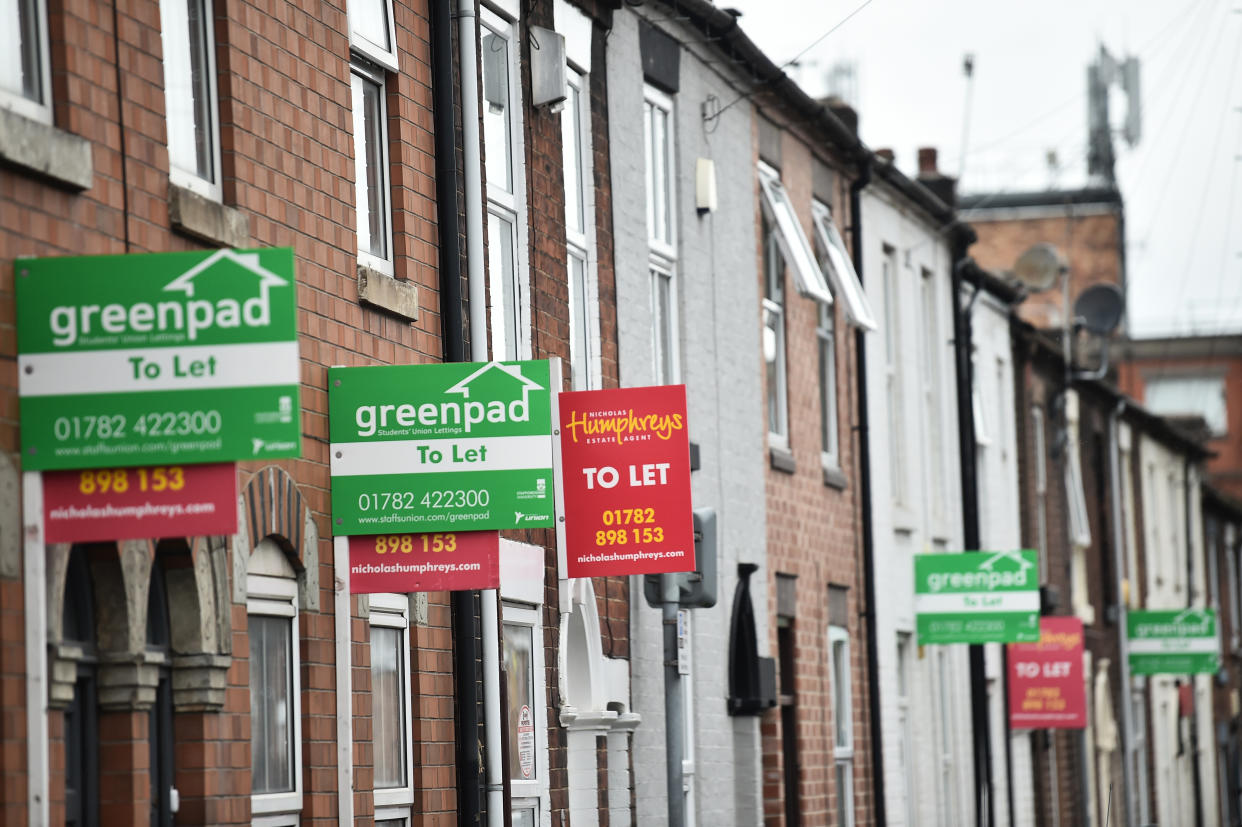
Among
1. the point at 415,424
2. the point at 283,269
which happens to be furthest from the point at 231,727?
the point at 283,269

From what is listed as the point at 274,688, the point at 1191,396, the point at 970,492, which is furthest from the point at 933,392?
the point at 1191,396

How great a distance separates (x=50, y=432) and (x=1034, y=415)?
26.3m

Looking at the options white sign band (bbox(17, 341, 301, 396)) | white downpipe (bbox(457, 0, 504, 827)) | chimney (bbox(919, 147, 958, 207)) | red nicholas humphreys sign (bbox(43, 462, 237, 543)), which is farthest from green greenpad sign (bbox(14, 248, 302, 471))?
chimney (bbox(919, 147, 958, 207))

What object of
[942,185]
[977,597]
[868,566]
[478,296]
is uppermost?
[942,185]

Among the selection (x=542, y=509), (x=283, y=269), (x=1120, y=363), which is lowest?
(x=542, y=509)

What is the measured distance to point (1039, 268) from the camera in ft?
104

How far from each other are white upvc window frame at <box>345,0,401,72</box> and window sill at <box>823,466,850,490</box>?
986 cm

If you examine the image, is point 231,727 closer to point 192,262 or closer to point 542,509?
point 542,509

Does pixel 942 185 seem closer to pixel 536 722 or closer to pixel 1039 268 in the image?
pixel 1039 268

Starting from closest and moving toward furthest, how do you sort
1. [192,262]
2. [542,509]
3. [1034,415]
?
[192,262] → [542,509] → [1034,415]

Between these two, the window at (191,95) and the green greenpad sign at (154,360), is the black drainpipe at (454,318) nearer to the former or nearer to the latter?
the window at (191,95)

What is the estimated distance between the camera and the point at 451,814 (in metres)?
11.9

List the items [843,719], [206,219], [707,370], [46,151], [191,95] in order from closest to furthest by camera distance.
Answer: [46,151]
[206,219]
[191,95]
[707,370]
[843,719]

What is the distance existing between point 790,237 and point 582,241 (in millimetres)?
4437
